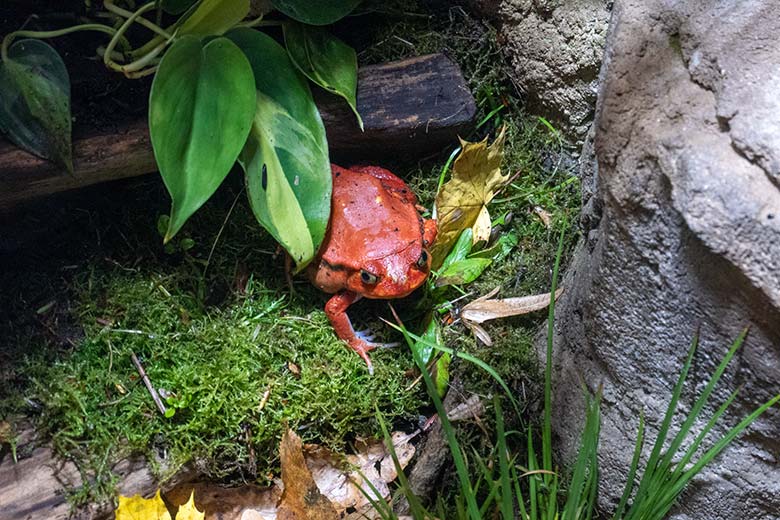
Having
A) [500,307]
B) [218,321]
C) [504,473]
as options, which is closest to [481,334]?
[500,307]

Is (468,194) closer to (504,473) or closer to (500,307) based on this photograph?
(500,307)

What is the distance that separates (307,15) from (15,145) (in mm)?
916

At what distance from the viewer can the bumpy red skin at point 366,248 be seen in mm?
2186

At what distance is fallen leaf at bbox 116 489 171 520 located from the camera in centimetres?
200

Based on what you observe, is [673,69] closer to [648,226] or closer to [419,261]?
[648,226]

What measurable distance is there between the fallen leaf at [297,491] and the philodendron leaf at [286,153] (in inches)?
21.2

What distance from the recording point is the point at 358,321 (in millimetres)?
2404

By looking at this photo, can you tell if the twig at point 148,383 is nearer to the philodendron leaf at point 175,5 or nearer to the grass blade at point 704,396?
the philodendron leaf at point 175,5

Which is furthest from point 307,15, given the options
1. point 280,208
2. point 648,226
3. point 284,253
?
point 648,226

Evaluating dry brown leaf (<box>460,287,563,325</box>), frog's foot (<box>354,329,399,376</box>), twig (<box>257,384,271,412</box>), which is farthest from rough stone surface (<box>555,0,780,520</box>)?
twig (<box>257,384,271,412</box>)

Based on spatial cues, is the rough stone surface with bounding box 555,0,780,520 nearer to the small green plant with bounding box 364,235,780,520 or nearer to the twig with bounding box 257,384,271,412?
the small green plant with bounding box 364,235,780,520

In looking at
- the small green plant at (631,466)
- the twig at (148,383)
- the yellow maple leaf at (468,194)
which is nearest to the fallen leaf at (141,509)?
the twig at (148,383)

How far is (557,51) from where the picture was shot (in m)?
2.34

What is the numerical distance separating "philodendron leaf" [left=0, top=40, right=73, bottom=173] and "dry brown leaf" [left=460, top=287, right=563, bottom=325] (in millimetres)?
1276
